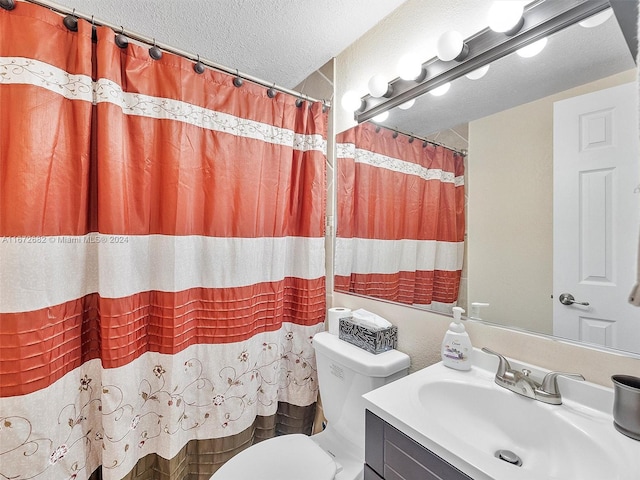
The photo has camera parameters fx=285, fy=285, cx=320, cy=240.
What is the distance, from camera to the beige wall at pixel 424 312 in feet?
2.52

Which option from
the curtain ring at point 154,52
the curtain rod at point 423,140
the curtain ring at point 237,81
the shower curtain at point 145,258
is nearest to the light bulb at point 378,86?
the curtain rod at point 423,140

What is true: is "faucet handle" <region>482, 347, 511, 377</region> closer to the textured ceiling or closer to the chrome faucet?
the chrome faucet

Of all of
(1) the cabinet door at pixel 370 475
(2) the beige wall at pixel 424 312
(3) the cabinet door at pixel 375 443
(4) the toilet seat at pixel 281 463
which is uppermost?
(2) the beige wall at pixel 424 312

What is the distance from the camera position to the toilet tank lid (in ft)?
3.51

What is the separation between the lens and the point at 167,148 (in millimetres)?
1207

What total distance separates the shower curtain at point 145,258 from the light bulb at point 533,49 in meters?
0.95

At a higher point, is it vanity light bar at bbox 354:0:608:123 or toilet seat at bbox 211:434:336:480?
vanity light bar at bbox 354:0:608:123

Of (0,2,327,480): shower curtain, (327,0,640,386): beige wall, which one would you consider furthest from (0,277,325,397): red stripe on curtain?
(327,0,640,386): beige wall

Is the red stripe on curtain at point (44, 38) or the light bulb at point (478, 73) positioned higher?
the red stripe on curtain at point (44, 38)

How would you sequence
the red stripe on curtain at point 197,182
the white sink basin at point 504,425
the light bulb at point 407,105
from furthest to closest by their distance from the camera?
the light bulb at point 407,105
the red stripe on curtain at point 197,182
the white sink basin at point 504,425

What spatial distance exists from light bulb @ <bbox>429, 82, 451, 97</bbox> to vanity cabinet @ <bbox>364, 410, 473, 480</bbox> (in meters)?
→ 1.18

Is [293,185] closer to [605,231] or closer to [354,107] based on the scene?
[354,107]

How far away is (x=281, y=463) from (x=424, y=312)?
30.9 inches

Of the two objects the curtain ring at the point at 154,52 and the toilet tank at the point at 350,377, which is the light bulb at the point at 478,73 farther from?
the curtain ring at the point at 154,52
